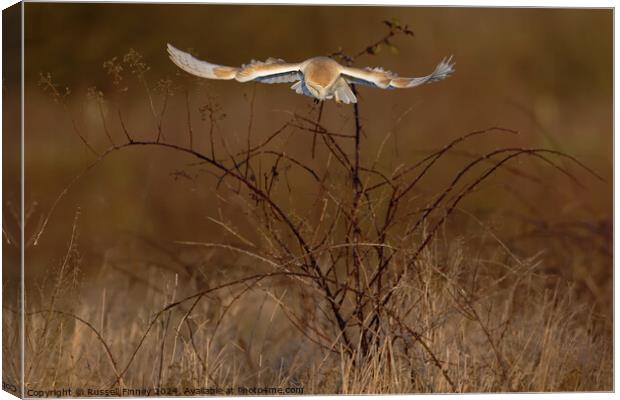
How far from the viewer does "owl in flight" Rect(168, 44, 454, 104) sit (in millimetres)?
7449

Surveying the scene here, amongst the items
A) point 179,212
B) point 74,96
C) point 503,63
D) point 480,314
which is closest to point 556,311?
point 480,314

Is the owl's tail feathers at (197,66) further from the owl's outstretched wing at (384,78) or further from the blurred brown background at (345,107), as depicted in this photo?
the owl's outstretched wing at (384,78)

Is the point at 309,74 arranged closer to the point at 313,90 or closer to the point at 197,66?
the point at 313,90

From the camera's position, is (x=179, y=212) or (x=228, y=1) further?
(x=179, y=212)

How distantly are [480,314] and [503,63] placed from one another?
3.25 feet

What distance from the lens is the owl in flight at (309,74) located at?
7.45m

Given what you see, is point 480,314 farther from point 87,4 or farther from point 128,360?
point 87,4

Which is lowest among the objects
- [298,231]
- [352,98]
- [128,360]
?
[128,360]

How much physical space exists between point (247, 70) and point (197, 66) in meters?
0.19

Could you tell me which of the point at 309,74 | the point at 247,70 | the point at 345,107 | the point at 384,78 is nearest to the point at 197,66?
the point at 247,70

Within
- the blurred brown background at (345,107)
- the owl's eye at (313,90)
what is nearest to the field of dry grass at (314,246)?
the blurred brown background at (345,107)

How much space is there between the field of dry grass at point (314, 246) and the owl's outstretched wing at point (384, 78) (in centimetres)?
15

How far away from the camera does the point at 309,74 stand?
7.45 meters

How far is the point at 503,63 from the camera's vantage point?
7781mm
